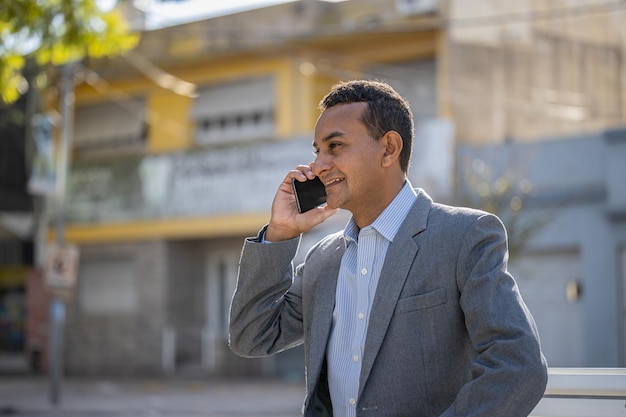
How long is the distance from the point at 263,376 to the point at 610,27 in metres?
10.0

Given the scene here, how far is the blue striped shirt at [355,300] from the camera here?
8.77 feet

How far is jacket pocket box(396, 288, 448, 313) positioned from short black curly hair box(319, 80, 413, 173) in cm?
39

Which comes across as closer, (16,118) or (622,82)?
(622,82)

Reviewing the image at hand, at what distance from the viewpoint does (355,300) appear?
2770mm

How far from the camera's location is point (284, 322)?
302 cm

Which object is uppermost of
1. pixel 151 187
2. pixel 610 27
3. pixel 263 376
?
pixel 610 27

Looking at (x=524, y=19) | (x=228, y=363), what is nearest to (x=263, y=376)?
(x=228, y=363)

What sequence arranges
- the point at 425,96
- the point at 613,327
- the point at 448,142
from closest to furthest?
the point at 613,327, the point at 448,142, the point at 425,96

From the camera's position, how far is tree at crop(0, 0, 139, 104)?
10.4 metres

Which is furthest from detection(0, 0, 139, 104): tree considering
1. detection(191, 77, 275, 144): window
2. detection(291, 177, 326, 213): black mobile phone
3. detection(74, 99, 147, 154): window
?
detection(74, 99, 147, 154): window

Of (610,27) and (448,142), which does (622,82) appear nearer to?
(610,27)

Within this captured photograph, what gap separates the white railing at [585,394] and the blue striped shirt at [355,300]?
0.72 metres

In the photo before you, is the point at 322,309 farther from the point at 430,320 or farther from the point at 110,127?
the point at 110,127

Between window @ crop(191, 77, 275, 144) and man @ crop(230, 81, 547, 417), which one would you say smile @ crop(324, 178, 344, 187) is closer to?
man @ crop(230, 81, 547, 417)
